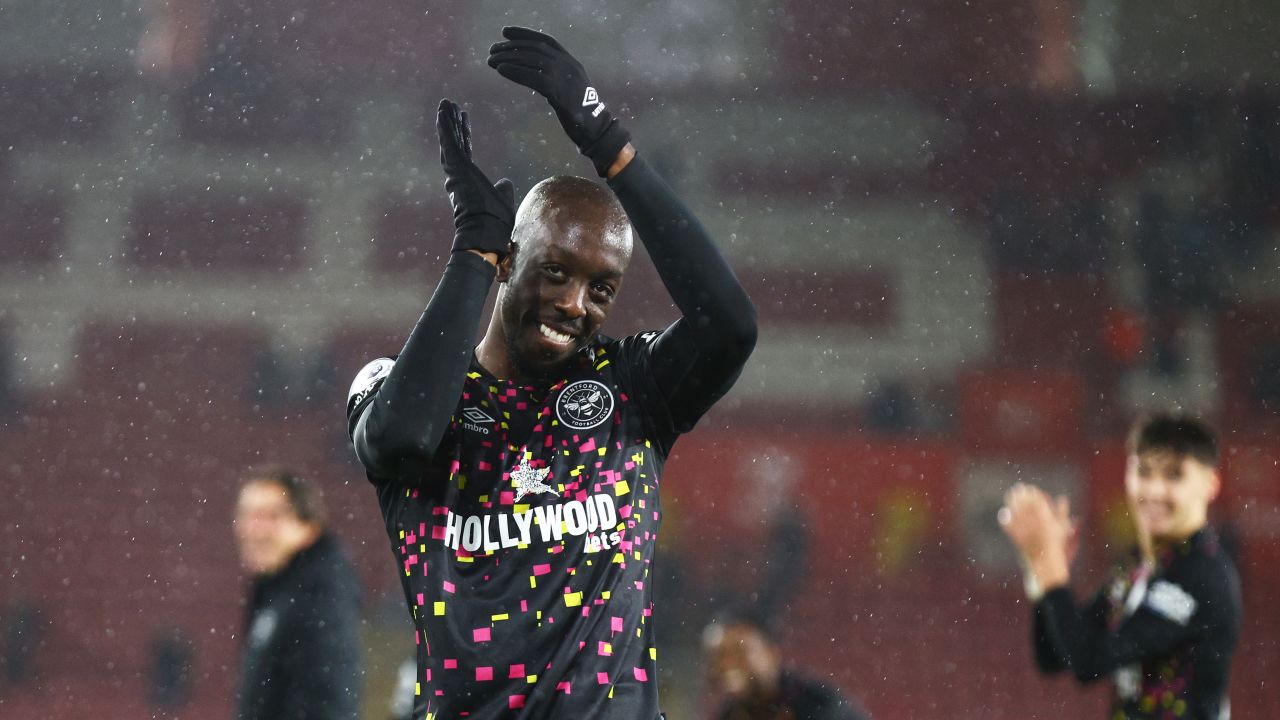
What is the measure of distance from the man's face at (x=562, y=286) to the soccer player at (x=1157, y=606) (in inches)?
55.7

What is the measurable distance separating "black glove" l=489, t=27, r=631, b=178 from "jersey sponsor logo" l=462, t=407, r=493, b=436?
25cm

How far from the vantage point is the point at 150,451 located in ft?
34.5

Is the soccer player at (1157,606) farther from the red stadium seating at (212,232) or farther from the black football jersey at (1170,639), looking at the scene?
the red stadium seating at (212,232)

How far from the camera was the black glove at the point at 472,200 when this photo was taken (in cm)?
112

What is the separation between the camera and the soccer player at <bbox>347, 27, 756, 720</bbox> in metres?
1.05

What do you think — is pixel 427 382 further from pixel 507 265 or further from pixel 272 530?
pixel 272 530

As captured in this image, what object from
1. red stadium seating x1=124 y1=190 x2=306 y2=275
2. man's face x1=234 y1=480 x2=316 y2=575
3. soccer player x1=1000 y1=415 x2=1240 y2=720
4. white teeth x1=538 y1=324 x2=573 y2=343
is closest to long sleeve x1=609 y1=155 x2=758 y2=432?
white teeth x1=538 y1=324 x2=573 y2=343

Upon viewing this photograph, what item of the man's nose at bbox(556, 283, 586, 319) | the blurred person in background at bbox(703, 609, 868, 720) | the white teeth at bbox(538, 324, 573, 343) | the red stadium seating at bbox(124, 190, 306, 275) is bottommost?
the blurred person in background at bbox(703, 609, 868, 720)

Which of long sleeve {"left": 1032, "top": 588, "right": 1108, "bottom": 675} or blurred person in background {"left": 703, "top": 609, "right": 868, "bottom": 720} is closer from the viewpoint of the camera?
long sleeve {"left": 1032, "top": 588, "right": 1108, "bottom": 675}

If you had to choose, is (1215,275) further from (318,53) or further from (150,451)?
(150,451)

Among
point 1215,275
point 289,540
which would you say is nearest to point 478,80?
point 1215,275

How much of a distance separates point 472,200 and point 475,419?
21 centimetres

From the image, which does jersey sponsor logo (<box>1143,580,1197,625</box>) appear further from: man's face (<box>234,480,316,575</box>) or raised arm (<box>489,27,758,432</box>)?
man's face (<box>234,480,316,575</box>)

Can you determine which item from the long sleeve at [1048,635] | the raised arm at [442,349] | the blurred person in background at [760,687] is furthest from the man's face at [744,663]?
the raised arm at [442,349]
